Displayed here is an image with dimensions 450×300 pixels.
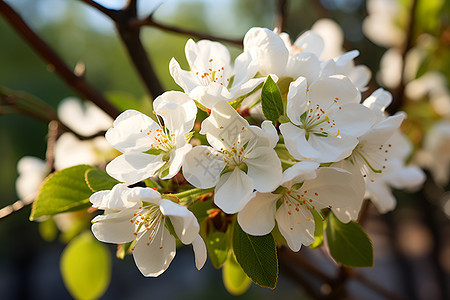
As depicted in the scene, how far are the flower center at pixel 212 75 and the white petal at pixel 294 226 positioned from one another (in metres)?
0.17

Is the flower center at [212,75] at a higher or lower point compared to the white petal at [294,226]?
higher

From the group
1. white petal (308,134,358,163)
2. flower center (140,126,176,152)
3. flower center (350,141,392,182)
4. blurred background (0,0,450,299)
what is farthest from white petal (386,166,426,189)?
blurred background (0,0,450,299)

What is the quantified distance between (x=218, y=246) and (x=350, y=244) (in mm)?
157

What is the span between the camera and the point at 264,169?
0.42 metres

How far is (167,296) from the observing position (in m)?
6.19

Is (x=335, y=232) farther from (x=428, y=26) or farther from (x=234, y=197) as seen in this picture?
(x=428, y=26)

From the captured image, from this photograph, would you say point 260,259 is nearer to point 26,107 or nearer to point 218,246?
point 218,246

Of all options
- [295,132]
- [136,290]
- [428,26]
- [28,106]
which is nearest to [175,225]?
[295,132]

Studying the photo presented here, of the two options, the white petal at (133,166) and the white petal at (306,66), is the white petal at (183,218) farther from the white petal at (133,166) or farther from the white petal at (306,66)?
the white petal at (306,66)

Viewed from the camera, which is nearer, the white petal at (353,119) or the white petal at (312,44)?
the white petal at (353,119)

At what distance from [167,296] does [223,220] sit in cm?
614

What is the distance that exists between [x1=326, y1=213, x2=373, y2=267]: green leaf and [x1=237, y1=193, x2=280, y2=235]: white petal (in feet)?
0.38

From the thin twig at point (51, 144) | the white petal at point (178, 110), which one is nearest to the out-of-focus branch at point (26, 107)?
the thin twig at point (51, 144)

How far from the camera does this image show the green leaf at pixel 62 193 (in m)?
0.48
